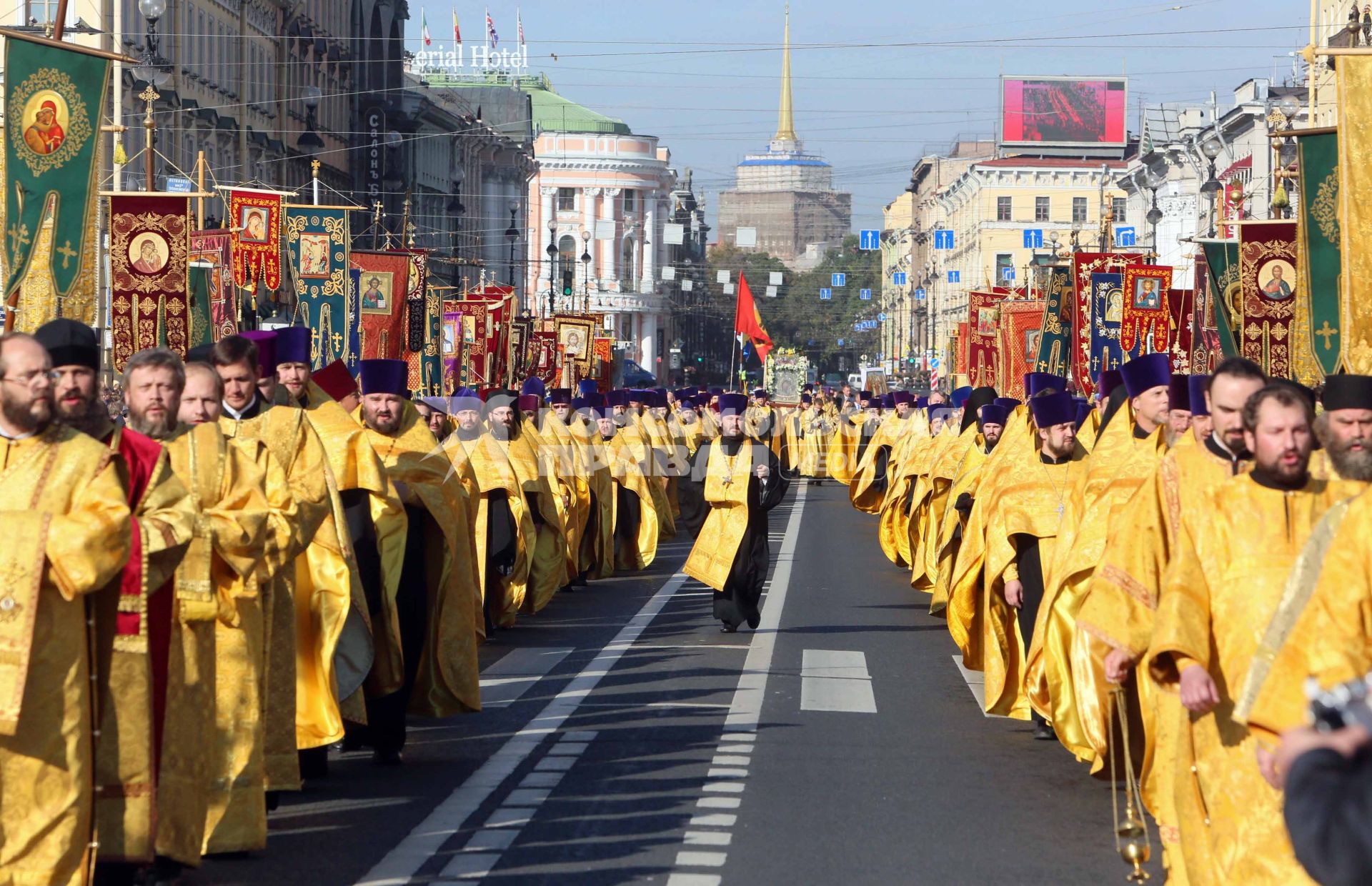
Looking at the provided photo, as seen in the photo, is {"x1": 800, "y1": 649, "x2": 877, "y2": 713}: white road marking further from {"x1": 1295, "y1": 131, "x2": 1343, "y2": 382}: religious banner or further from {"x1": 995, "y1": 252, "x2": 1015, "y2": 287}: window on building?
{"x1": 995, "y1": 252, "x2": 1015, "y2": 287}: window on building

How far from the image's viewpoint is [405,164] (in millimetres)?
68625

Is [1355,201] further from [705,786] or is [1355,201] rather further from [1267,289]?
[1267,289]

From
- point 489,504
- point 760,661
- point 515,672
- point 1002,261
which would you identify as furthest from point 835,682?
point 1002,261

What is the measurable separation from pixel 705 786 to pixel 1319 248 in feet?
18.3

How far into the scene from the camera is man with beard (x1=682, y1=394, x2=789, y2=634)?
16078 mm

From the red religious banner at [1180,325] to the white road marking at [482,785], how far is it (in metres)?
12.8

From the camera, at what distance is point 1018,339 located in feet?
97.1

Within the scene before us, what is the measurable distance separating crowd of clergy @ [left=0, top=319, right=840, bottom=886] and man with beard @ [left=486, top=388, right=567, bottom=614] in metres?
3.97

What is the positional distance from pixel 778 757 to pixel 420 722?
91.0 inches

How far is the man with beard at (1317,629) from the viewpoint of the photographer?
4855mm

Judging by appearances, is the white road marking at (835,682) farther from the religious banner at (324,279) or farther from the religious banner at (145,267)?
the religious banner at (324,279)

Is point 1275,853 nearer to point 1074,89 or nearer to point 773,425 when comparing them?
point 773,425

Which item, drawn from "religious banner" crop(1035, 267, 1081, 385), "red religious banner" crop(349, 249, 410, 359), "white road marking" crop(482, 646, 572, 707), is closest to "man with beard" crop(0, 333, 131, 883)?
"white road marking" crop(482, 646, 572, 707)

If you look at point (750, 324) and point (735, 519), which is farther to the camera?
point (750, 324)
